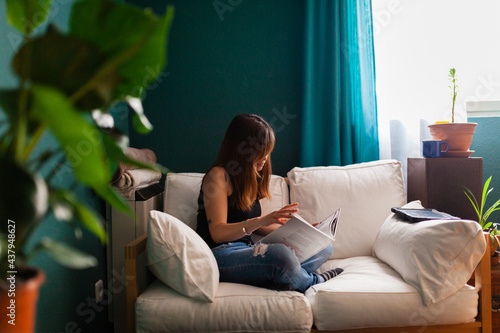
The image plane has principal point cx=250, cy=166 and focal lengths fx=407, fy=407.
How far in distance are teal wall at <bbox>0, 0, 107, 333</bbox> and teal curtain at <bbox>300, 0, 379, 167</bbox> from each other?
1250 millimetres

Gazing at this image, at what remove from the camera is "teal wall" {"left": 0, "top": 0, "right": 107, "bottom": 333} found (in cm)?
126

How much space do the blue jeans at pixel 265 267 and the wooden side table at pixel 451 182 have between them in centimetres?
84

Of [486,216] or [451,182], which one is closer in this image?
[486,216]

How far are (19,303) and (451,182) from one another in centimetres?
203

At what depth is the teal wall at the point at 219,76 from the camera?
246cm

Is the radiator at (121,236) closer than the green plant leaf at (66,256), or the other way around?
the green plant leaf at (66,256)

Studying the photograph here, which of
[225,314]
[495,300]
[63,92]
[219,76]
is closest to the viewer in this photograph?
[63,92]

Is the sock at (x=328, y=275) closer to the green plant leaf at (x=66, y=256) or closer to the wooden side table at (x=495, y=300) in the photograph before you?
the wooden side table at (x=495, y=300)

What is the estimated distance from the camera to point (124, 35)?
0.50 m

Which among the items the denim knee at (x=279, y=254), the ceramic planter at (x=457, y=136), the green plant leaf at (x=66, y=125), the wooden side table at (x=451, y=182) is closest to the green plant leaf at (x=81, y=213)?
the green plant leaf at (x=66, y=125)

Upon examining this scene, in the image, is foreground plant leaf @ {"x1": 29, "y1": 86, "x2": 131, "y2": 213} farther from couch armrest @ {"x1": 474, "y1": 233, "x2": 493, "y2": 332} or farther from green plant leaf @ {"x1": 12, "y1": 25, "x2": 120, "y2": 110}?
couch armrest @ {"x1": 474, "y1": 233, "x2": 493, "y2": 332}

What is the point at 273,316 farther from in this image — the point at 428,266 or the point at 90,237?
the point at 90,237

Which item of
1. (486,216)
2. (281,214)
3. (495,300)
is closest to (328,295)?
(281,214)

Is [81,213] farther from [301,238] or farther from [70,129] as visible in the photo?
[301,238]
